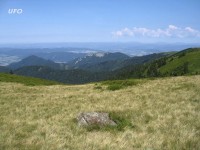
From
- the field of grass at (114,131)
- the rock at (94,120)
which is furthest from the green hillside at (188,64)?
the rock at (94,120)

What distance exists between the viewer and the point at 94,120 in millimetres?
14039

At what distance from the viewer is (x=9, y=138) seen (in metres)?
11.0

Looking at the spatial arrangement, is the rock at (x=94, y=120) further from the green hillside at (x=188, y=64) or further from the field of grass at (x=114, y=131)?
the green hillside at (x=188, y=64)

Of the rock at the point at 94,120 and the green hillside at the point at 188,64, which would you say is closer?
the rock at the point at 94,120

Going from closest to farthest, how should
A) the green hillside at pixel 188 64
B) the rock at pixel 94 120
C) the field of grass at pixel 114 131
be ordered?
the field of grass at pixel 114 131, the rock at pixel 94 120, the green hillside at pixel 188 64

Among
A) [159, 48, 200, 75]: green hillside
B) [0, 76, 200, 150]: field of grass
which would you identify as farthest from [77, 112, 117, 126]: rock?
[159, 48, 200, 75]: green hillside

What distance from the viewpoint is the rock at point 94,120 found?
1386 centimetres

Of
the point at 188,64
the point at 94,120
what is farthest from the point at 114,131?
the point at 188,64

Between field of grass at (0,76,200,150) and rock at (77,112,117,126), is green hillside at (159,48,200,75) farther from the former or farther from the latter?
rock at (77,112,117,126)

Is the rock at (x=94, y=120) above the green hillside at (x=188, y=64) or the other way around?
above

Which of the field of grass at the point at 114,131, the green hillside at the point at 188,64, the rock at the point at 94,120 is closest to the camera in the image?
the field of grass at the point at 114,131

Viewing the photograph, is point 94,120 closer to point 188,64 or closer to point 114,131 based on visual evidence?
point 114,131

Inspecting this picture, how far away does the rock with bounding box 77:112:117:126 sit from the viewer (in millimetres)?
13859

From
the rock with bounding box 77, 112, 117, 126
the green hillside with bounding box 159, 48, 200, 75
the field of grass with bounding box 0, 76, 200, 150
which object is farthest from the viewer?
the green hillside with bounding box 159, 48, 200, 75
